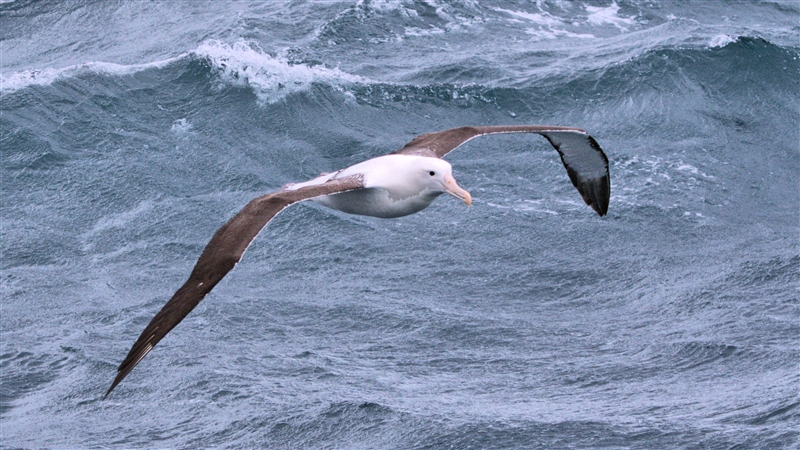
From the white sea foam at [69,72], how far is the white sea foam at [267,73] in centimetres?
94

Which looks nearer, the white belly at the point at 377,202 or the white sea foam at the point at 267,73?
the white belly at the point at 377,202

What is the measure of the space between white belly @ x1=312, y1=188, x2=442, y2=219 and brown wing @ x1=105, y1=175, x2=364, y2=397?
589 mm

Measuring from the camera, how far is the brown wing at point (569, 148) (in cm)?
1225

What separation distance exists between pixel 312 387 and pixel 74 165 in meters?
7.84

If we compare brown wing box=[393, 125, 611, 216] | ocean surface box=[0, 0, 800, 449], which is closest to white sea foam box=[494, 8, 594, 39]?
ocean surface box=[0, 0, 800, 449]

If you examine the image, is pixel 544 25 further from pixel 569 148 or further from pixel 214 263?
pixel 214 263

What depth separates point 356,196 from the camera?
37.5 ft

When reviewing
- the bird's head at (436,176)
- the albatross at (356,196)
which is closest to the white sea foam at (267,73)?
the albatross at (356,196)

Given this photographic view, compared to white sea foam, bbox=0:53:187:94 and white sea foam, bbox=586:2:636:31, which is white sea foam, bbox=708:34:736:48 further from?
white sea foam, bbox=0:53:187:94

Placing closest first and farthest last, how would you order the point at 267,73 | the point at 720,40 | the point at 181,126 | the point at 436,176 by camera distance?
1. the point at 436,176
2. the point at 181,126
3. the point at 267,73
4. the point at 720,40

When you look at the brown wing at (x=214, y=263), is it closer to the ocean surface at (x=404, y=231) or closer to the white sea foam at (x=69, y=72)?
the ocean surface at (x=404, y=231)

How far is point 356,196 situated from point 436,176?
2.69 feet

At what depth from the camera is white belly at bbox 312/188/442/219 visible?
1126 centimetres

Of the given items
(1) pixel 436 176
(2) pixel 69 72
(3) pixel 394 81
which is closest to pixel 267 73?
(3) pixel 394 81
